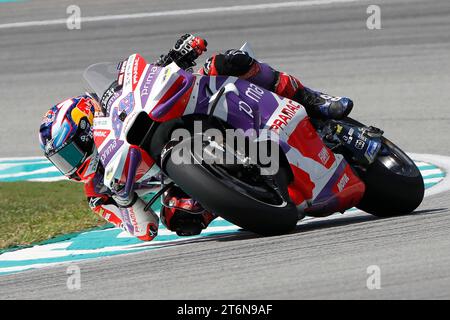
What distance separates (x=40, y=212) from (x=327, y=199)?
3.45 m

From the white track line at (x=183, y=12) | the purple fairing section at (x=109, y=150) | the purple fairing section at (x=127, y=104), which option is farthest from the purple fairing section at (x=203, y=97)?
the white track line at (x=183, y=12)

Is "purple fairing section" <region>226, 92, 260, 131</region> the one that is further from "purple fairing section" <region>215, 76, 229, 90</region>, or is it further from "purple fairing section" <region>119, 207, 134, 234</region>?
"purple fairing section" <region>119, 207, 134, 234</region>

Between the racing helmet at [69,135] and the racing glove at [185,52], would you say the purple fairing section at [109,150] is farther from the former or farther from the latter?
the racing glove at [185,52]

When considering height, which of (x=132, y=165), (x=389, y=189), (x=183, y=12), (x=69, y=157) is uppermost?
(x=132, y=165)

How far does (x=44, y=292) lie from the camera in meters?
4.96

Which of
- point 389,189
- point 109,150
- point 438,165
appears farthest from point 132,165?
point 438,165

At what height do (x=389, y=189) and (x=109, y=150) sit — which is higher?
(x=109, y=150)

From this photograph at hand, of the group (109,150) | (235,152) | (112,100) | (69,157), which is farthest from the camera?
(69,157)

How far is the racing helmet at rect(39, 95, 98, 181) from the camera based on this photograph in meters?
6.36

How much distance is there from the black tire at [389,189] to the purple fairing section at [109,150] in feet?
5.09

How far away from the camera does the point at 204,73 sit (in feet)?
20.8

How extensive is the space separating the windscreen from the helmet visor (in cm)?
37

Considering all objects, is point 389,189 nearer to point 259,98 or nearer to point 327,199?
point 327,199

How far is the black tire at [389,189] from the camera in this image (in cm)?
656
